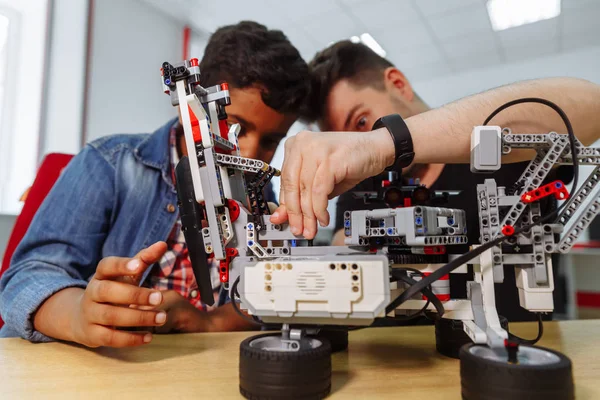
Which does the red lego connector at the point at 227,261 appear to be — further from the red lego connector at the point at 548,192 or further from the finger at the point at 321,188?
the red lego connector at the point at 548,192

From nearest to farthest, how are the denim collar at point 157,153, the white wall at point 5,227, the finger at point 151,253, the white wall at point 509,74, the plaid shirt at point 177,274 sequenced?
the finger at point 151,253 < the plaid shirt at point 177,274 < the denim collar at point 157,153 < the white wall at point 5,227 < the white wall at point 509,74

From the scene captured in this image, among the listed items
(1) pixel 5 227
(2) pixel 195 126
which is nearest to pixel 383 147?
(2) pixel 195 126

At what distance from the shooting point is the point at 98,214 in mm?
1269

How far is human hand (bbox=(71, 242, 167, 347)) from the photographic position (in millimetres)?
805

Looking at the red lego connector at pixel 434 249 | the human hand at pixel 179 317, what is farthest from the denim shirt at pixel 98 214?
the red lego connector at pixel 434 249

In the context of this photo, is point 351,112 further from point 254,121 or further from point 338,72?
point 254,121

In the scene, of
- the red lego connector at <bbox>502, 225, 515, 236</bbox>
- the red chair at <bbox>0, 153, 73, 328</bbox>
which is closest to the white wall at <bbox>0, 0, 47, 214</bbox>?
the red chair at <bbox>0, 153, 73, 328</bbox>

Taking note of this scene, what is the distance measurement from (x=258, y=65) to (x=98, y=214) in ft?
2.72

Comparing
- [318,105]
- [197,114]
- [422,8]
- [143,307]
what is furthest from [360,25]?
[143,307]

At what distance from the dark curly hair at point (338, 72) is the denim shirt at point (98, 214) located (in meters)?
0.80

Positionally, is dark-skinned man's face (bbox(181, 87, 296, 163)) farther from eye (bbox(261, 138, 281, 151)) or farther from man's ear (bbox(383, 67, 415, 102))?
man's ear (bbox(383, 67, 415, 102))

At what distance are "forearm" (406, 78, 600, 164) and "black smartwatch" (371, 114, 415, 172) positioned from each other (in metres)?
0.03

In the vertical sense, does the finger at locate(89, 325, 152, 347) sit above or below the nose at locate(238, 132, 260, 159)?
below

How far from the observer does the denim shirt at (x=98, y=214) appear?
1.12 m
